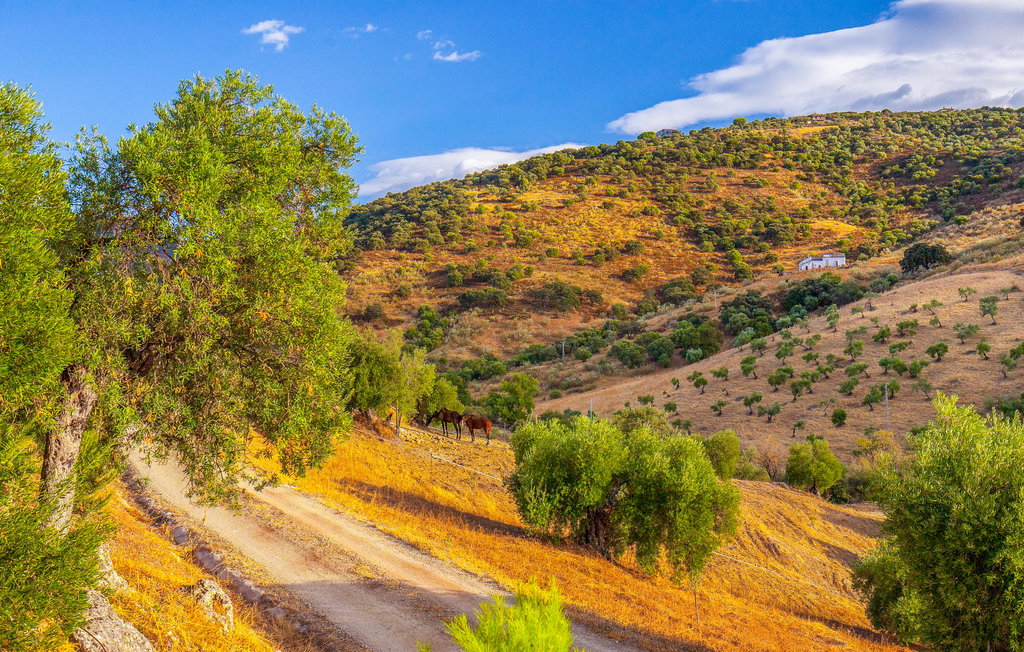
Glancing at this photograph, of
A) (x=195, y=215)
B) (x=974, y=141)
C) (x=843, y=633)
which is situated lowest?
(x=843, y=633)

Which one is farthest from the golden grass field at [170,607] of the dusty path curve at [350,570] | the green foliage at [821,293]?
the green foliage at [821,293]

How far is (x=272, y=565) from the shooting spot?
53.4 feet

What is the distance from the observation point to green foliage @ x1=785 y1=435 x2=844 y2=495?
41344mm

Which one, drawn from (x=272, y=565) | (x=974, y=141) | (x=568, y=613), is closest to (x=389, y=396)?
(x=272, y=565)

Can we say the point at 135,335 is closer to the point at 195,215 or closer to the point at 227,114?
the point at 195,215

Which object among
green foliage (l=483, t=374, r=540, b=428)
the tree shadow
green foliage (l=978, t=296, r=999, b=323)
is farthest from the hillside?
the tree shadow

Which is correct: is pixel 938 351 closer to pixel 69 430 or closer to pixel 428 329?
pixel 428 329

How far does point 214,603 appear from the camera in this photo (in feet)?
38.3

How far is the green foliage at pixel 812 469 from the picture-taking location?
41.3 m

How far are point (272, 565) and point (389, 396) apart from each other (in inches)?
735

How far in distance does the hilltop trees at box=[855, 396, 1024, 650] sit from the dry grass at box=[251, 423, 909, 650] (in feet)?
19.1

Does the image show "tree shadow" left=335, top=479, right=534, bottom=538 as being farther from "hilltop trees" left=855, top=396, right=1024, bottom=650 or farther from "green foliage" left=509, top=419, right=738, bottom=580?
"hilltop trees" left=855, top=396, right=1024, bottom=650

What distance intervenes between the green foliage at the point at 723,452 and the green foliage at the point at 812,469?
4350 mm

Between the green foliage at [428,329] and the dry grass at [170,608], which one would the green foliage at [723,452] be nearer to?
the dry grass at [170,608]
